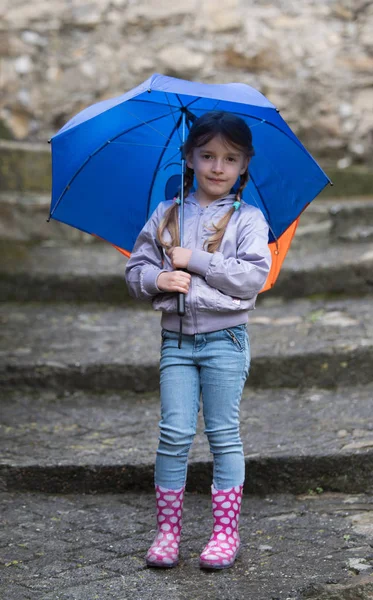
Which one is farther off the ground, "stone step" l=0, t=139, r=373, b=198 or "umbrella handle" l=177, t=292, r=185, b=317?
"stone step" l=0, t=139, r=373, b=198

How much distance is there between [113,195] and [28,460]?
1.09 m

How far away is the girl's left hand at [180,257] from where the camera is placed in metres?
2.49

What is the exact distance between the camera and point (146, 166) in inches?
109

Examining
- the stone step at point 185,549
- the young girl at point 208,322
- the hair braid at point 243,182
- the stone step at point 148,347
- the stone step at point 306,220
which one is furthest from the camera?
the stone step at point 306,220

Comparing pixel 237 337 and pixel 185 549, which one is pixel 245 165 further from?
pixel 185 549

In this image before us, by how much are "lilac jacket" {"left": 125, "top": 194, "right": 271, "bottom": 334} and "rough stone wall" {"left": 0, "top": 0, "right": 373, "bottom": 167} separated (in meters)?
3.62

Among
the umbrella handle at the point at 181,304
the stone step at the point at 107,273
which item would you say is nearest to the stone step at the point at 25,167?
the stone step at the point at 107,273

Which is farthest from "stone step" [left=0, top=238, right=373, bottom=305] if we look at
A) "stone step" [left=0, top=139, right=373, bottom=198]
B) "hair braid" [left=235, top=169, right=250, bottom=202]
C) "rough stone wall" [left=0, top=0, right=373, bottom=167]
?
"hair braid" [left=235, top=169, right=250, bottom=202]

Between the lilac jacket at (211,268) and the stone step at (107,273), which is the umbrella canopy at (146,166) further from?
the stone step at (107,273)

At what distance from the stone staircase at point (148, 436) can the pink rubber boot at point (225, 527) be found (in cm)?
6

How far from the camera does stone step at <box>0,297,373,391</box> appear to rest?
3.86 meters

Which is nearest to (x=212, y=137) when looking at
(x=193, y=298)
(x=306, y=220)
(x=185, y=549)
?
(x=193, y=298)

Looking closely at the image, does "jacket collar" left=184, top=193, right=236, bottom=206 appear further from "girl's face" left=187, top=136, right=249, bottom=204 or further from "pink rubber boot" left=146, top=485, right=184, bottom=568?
"pink rubber boot" left=146, top=485, right=184, bottom=568

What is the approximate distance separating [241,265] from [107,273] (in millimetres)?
2462
